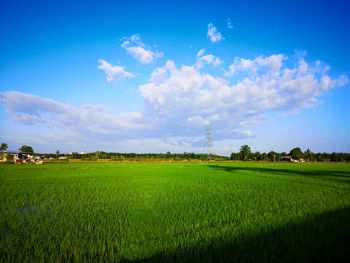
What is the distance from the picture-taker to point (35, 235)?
3133mm

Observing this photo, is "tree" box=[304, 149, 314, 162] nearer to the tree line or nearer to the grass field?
the tree line

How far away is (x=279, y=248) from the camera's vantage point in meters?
2.68

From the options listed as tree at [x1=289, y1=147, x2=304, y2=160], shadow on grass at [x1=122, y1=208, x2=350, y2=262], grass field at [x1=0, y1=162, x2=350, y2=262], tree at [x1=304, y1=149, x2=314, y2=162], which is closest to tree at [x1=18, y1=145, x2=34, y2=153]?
grass field at [x1=0, y1=162, x2=350, y2=262]

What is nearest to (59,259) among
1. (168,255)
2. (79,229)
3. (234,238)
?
(79,229)

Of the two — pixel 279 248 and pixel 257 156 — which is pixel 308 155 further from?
pixel 279 248

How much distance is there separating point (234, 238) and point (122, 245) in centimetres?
203

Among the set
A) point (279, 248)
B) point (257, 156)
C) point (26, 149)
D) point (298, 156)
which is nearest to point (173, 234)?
point (279, 248)

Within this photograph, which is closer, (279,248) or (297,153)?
(279,248)

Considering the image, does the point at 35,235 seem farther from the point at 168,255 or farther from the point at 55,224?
the point at 168,255

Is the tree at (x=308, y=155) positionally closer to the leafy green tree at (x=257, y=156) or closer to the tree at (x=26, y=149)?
the leafy green tree at (x=257, y=156)

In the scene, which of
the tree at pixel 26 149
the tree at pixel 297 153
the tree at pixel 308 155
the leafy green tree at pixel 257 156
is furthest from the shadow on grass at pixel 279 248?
the tree at pixel 308 155

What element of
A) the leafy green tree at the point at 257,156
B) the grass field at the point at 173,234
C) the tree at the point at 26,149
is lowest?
the leafy green tree at the point at 257,156

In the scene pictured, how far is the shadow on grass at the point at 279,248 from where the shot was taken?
7.89 feet

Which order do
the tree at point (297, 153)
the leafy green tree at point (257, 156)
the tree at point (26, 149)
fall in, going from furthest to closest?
the leafy green tree at point (257, 156), the tree at point (297, 153), the tree at point (26, 149)
